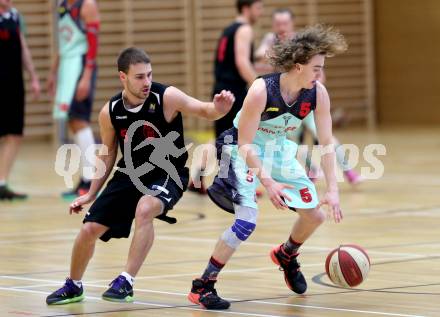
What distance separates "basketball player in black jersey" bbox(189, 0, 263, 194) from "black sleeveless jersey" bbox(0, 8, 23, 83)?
6.48 feet

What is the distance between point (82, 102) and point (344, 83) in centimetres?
1104

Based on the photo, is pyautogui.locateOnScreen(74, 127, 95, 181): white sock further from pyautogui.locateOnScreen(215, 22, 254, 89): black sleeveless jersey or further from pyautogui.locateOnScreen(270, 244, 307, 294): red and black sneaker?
pyautogui.locateOnScreen(270, 244, 307, 294): red and black sneaker

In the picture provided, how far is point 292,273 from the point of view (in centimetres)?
604

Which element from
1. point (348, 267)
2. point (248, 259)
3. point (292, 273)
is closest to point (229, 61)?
point (248, 259)

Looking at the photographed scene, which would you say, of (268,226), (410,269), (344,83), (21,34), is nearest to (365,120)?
(344,83)

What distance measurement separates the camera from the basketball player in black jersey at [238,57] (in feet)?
35.1

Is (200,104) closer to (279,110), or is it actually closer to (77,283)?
(279,110)

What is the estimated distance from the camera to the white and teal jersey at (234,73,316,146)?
19.3 ft

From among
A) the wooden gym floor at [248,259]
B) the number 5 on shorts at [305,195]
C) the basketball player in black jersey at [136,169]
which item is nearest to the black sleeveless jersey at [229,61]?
the wooden gym floor at [248,259]

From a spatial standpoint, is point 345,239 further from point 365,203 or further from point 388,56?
point 388,56

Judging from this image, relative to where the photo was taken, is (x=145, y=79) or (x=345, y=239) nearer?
(x=145, y=79)

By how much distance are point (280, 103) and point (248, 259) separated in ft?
5.53

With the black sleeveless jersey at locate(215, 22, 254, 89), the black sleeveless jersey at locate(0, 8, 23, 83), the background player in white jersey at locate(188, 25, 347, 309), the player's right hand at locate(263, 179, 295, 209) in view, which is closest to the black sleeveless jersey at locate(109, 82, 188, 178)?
the background player in white jersey at locate(188, 25, 347, 309)

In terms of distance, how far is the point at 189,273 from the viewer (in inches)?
265
